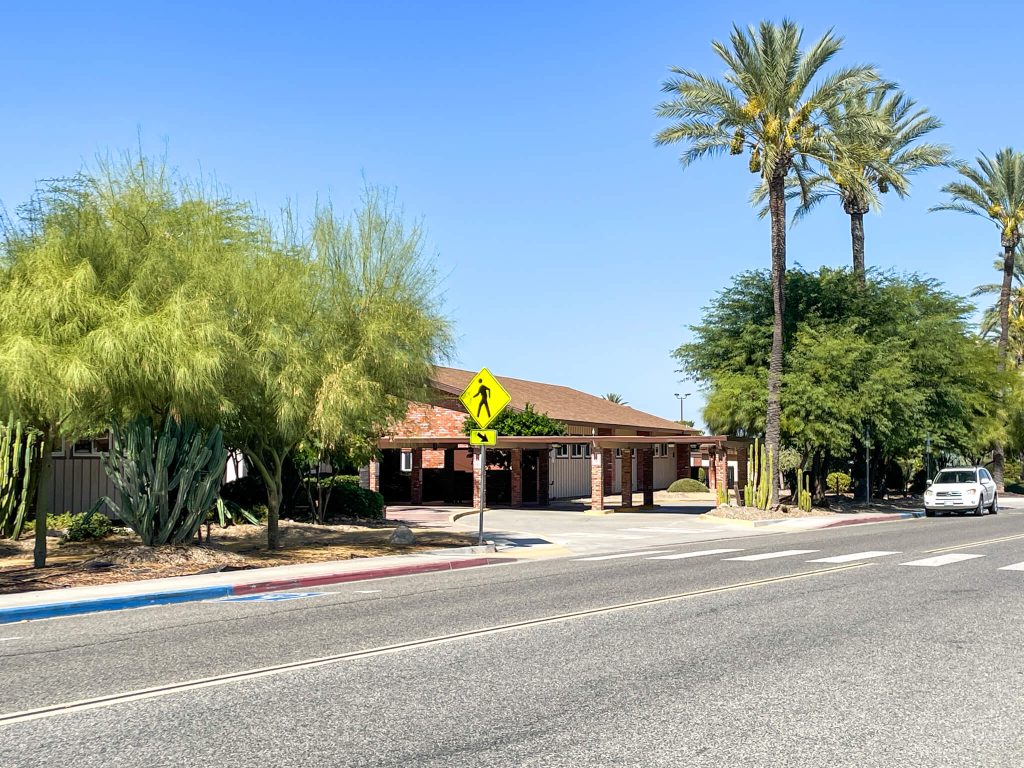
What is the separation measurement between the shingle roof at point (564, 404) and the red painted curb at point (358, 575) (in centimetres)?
2131

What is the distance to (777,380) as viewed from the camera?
110 feet

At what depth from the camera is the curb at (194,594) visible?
39.5 feet

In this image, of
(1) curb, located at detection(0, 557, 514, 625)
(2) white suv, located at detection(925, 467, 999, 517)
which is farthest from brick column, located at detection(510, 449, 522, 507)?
(1) curb, located at detection(0, 557, 514, 625)

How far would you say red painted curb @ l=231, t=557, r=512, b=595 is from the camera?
14.5 metres

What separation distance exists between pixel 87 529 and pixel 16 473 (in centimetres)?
184

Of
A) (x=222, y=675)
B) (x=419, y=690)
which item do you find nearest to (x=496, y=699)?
(x=419, y=690)

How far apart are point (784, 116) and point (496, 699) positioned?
29389mm

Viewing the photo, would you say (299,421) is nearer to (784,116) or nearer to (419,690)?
(419,690)

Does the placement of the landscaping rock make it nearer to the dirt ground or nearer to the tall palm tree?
the dirt ground

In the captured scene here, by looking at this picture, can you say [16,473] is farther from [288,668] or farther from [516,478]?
[516,478]

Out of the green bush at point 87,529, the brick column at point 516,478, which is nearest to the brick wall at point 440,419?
the brick column at point 516,478

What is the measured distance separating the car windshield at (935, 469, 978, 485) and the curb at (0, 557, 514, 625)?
2501cm

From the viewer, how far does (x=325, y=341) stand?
18.7 meters

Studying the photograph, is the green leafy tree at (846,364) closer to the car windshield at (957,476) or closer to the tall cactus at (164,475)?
the car windshield at (957,476)
